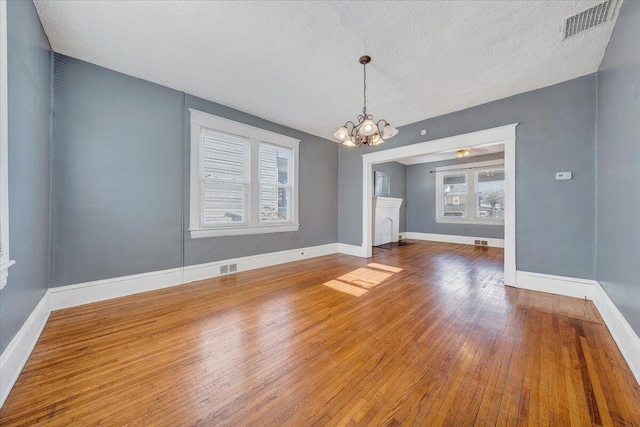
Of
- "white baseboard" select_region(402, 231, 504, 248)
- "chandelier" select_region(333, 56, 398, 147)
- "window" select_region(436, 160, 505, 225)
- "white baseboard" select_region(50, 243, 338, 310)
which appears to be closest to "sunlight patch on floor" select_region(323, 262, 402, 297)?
"white baseboard" select_region(50, 243, 338, 310)

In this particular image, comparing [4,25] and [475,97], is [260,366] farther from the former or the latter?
[475,97]

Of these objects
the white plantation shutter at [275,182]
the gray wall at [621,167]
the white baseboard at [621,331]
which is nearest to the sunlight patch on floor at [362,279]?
the white plantation shutter at [275,182]

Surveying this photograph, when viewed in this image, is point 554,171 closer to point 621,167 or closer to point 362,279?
point 621,167

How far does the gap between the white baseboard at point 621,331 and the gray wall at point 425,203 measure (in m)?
5.09

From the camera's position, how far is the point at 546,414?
Answer: 127 centimetres

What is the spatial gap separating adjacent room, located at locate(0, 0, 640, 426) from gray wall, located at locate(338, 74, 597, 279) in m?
0.02

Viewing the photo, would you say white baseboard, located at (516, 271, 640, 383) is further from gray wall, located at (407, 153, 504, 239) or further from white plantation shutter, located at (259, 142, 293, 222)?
gray wall, located at (407, 153, 504, 239)

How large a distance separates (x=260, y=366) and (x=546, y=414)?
5.55ft

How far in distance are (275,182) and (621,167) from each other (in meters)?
4.45

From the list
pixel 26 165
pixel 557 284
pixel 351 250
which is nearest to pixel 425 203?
pixel 351 250

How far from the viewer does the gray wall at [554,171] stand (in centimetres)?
295

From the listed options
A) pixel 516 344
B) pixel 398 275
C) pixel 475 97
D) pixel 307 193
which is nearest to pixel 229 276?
pixel 307 193

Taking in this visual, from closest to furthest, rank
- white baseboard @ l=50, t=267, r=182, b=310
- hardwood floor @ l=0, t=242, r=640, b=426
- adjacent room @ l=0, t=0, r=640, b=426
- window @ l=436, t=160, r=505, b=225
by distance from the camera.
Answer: hardwood floor @ l=0, t=242, r=640, b=426, adjacent room @ l=0, t=0, r=640, b=426, white baseboard @ l=50, t=267, r=182, b=310, window @ l=436, t=160, r=505, b=225

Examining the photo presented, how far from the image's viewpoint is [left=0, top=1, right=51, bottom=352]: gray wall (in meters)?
1.57
